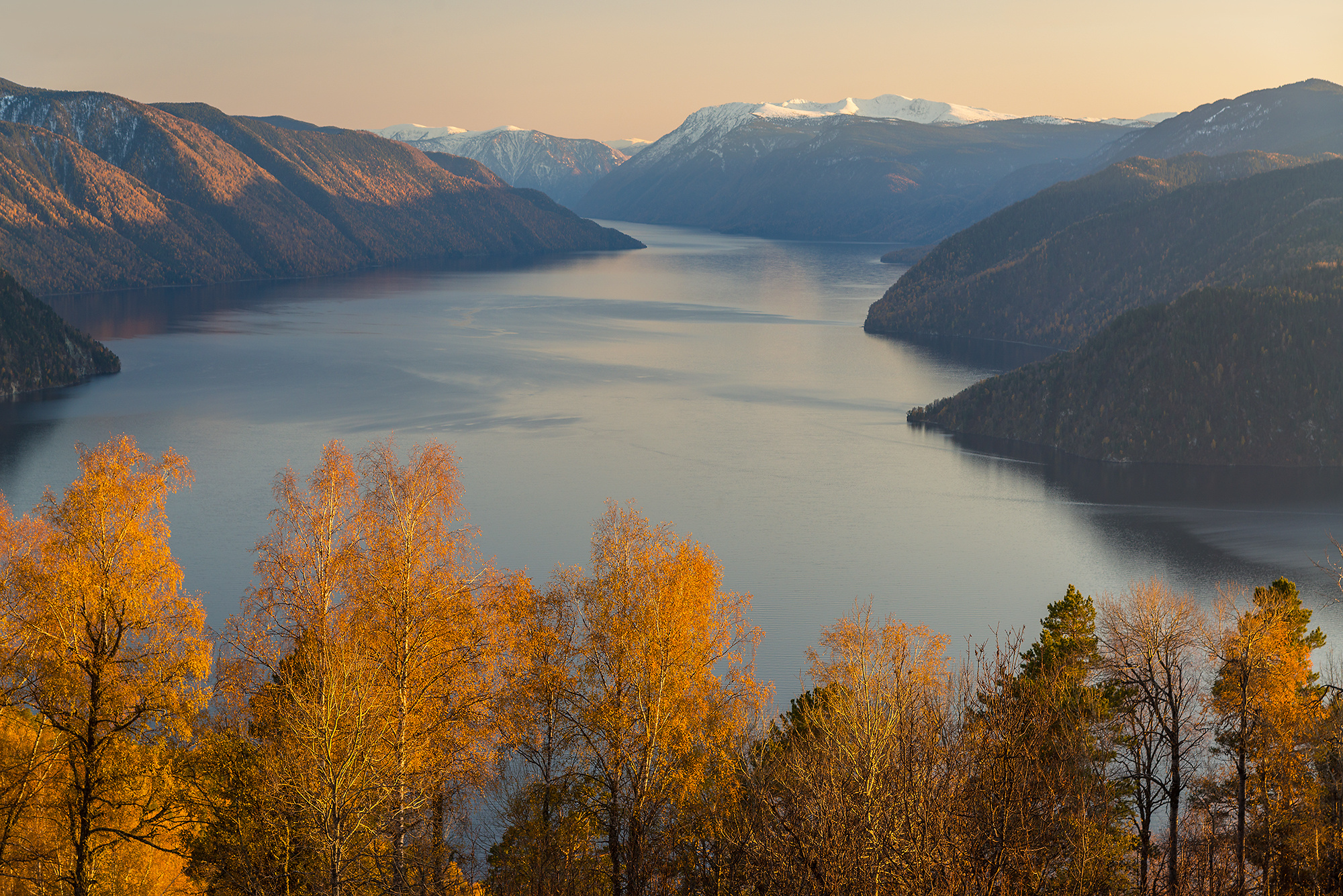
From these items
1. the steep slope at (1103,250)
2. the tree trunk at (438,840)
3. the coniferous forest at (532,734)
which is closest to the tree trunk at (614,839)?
the coniferous forest at (532,734)

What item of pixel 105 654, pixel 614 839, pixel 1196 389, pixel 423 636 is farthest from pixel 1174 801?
pixel 1196 389

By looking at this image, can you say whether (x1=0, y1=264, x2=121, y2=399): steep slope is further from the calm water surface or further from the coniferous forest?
the coniferous forest

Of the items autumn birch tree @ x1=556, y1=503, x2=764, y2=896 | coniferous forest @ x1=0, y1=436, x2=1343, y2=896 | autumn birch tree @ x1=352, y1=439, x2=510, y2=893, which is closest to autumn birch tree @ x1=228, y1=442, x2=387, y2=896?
coniferous forest @ x1=0, y1=436, x2=1343, y2=896

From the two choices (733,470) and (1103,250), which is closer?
(733,470)

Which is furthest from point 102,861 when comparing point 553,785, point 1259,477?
point 1259,477

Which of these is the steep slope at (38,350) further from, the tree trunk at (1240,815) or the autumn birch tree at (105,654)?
the tree trunk at (1240,815)

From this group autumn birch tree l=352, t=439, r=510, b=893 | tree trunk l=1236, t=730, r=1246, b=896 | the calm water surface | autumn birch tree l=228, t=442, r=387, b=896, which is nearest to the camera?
autumn birch tree l=228, t=442, r=387, b=896

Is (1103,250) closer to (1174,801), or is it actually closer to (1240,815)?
(1174,801)
